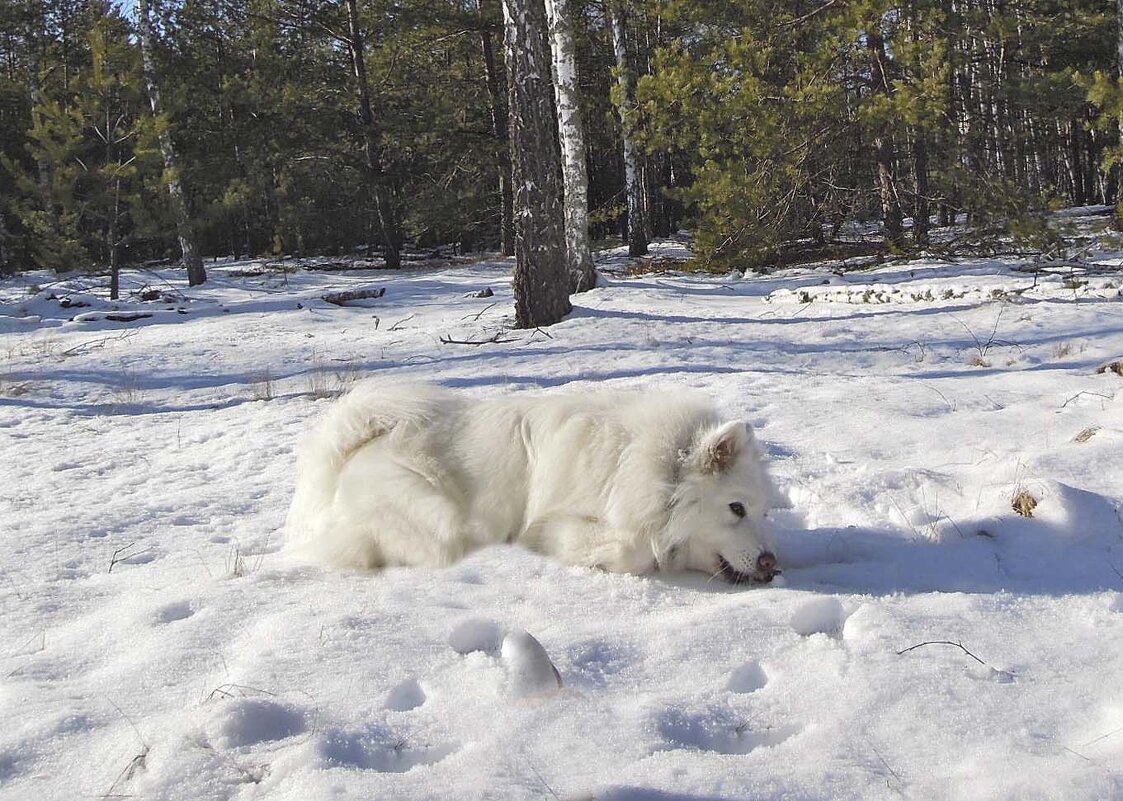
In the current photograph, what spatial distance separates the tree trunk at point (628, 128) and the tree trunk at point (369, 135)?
6.18 m

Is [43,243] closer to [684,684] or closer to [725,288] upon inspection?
[725,288]

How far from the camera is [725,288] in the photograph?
44.0 feet

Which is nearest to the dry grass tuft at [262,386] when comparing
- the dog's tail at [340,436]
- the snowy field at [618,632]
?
the snowy field at [618,632]

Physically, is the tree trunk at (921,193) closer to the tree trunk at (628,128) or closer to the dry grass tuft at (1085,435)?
the tree trunk at (628,128)

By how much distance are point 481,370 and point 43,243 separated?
12.9 metres

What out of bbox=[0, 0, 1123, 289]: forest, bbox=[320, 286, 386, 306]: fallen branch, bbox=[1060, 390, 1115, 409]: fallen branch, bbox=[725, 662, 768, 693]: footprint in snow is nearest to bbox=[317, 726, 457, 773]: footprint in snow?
bbox=[725, 662, 768, 693]: footprint in snow

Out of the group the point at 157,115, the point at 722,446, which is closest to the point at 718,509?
the point at 722,446

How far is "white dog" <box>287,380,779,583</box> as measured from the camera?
10.3 ft

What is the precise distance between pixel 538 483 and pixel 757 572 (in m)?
0.98

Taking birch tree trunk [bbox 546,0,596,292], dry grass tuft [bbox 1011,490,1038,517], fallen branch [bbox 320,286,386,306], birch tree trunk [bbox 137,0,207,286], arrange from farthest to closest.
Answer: birch tree trunk [bbox 137,0,207,286] → fallen branch [bbox 320,286,386,306] → birch tree trunk [bbox 546,0,596,292] → dry grass tuft [bbox 1011,490,1038,517]

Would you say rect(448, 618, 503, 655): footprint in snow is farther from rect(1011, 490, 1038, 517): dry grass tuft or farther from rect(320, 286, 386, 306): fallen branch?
rect(320, 286, 386, 306): fallen branch

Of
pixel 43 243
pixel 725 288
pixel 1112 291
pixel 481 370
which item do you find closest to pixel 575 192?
pixel 725 288

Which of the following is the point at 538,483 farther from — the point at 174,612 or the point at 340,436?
the point at 174,612

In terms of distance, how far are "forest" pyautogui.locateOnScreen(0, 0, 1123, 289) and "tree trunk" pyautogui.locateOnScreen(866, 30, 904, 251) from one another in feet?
0.24
